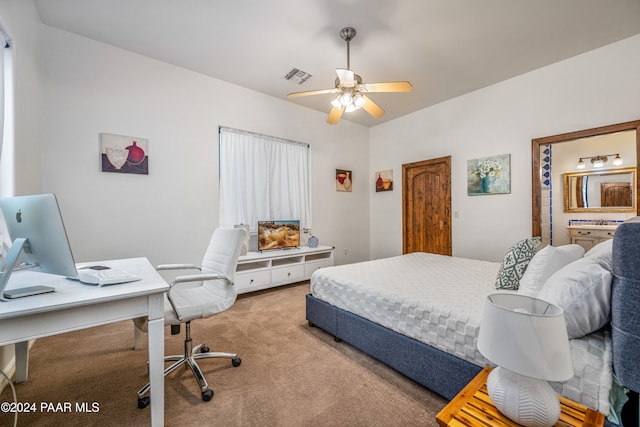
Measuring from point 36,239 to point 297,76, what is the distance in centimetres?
316

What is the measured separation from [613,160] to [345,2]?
345 cm

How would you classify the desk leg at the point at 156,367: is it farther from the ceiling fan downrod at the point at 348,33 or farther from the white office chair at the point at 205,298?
the ceiling fan downrod at the point at 348,33

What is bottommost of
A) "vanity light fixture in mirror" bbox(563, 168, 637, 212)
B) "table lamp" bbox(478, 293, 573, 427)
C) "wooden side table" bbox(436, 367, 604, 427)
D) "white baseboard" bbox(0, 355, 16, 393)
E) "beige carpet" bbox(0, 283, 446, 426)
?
"beige carpet" bbox(0, 283, 446, 426)

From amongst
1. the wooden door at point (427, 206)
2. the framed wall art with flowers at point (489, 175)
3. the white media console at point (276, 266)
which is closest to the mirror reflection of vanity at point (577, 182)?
the framed wall art with flowers at point (489, 175)

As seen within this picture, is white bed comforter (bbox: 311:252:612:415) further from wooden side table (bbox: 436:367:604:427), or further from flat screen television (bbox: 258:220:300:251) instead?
flat screen television (bbox: 258:220:300:251)

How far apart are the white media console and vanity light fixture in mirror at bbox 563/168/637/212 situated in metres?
3.34

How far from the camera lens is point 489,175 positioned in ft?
12.4

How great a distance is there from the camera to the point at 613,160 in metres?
2.97

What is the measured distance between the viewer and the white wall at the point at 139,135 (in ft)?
8.63

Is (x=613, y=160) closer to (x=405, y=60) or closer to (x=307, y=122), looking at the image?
(x=405, y=60)

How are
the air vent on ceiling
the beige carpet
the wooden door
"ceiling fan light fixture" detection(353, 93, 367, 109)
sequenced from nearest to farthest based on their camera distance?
the beige carpet
"ceiling fan light fixture" detection(353, 93, 367, 109)
the air vent on ceiling
the wooden door

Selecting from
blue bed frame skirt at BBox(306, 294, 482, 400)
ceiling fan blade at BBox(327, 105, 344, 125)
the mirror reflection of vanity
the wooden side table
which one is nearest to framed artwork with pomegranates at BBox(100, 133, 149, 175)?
ceiling fan blade at BBox(327, 105, 344, 125)

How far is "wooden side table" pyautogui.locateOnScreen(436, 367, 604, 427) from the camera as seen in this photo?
839 millimetres

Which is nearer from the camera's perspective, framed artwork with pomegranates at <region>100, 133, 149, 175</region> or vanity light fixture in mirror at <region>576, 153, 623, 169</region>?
framed artwork with pomegranates at <region>100, 133, 149, 175</region>
